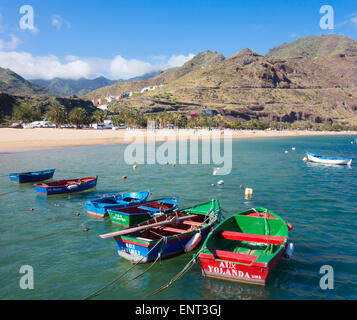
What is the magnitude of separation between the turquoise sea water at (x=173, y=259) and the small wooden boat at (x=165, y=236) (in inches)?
21.7

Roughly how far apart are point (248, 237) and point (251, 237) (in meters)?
0.16

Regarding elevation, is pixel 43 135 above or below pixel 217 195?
above

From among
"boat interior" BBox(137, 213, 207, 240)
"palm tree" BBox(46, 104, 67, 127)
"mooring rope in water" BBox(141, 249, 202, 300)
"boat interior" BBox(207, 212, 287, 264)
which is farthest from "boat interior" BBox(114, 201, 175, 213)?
"palm tree" BBox(46, 104, 67, 127)

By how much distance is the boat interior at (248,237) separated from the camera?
14.1 metres

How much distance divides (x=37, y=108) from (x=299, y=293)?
167 m

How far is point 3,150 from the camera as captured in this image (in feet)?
213

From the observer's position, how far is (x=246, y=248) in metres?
15.2

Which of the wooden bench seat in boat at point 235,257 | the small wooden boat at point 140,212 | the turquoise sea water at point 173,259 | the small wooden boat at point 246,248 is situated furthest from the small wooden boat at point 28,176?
the wooden bench seat in boat at point 235,257

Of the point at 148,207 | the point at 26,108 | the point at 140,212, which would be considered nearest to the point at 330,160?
the point at 148,207

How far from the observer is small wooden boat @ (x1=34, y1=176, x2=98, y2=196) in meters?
28.2

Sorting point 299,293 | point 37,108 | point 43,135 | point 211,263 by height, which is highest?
point 37,108
